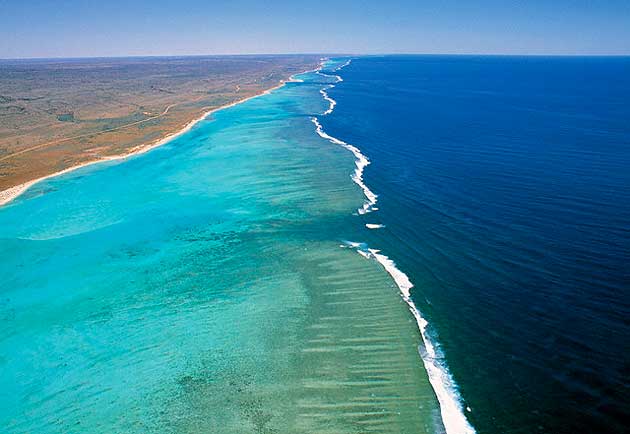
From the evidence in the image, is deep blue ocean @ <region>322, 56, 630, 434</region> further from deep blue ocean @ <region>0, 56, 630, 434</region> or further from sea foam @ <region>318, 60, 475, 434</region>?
sea foam @ <region>318, 60, 475, 434</region>

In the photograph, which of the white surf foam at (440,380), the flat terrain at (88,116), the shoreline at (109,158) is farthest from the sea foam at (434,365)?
the flat terrain at (88,116)

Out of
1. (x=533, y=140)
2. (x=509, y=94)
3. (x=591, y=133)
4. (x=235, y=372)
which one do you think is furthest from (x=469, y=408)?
(x=509, y=94)

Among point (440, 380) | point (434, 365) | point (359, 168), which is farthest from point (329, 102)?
point (440, 380)

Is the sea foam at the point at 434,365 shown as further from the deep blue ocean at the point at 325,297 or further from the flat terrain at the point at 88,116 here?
the flat terrain at the point at 88,116

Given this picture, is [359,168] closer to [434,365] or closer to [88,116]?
[434,365]

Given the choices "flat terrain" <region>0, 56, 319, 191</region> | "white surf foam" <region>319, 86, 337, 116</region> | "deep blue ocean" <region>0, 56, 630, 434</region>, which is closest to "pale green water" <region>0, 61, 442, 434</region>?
"deep blue ocean" <region>0, 56, 630, 434</region>

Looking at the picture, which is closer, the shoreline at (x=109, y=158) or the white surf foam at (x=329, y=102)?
the shoreline at (x=109, y=158)

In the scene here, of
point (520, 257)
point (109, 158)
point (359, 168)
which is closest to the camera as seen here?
point (520, 257)
